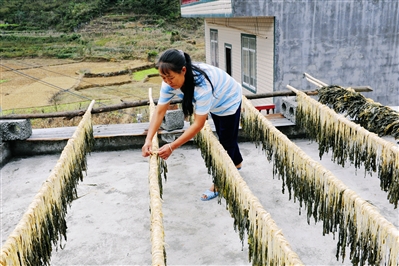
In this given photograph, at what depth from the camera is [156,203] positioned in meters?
2.70

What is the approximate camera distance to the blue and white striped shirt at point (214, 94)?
3.09 m

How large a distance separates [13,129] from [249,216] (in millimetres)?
3967

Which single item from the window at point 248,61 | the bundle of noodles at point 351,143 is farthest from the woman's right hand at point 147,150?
the window at point 248,61

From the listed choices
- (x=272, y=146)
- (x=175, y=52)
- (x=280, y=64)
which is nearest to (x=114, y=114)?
(x=280, y=64)

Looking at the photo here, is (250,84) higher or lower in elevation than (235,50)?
lower

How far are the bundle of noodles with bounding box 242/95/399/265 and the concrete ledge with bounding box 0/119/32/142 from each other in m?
3.32

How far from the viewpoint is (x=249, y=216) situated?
2729mm

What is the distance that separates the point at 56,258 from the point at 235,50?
361 inches

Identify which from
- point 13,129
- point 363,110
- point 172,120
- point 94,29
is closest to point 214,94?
point 172,120

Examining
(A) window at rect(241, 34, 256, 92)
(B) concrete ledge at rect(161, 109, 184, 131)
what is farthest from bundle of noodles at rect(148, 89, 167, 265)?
(A) window at rect(241, 34, 256, 92)

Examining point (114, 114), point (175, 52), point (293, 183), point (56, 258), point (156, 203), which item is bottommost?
point (114, 114)

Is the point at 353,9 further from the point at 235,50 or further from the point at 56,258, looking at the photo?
the point at 56,258

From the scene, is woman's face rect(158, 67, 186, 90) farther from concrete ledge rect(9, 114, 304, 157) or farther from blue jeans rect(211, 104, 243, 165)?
concrete ledge rect(9, 114, 304, 157)

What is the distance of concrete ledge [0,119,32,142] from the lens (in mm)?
5262
